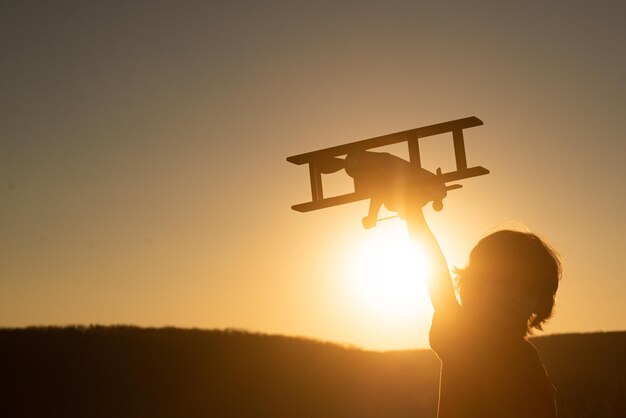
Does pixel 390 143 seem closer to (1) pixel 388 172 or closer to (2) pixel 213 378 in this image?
(1) pixel 388 172

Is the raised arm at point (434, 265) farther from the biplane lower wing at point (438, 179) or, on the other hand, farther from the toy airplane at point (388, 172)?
the biplane lower wing at point (438, 179)

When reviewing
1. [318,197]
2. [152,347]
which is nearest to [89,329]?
[152,347]

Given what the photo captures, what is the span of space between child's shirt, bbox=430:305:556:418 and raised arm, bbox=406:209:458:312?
113mm

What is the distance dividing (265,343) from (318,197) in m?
16.1

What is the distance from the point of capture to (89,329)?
20.3m

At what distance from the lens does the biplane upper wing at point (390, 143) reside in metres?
5.04

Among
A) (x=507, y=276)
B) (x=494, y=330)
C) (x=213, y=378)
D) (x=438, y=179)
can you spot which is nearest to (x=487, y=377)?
(x=494, y=330)

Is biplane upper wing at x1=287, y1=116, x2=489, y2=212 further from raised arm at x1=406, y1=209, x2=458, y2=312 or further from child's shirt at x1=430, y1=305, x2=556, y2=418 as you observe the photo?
child's shirt at x1=430, y1=305, x2=556, y2=418

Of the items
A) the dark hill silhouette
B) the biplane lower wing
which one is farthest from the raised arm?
the dark hill silhouette

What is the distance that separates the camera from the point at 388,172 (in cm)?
421

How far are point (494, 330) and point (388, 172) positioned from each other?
3.55ft

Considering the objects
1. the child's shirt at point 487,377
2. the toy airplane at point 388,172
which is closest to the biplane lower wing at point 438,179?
the toy airplane at point 388,172

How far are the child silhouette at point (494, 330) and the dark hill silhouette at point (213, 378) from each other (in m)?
15.0

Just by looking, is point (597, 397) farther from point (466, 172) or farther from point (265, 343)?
point (466, 172)
